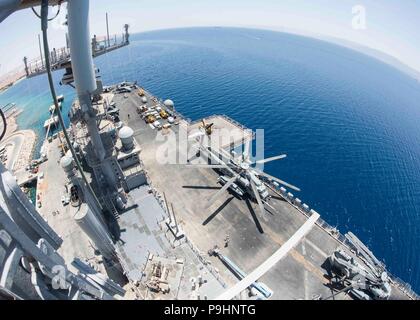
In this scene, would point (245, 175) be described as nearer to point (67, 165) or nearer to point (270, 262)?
point (270, 262)

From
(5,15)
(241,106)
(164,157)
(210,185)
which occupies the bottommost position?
(210,185)

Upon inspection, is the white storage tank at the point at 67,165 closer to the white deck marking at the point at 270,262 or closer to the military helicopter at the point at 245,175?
the military helicopter at the point at 245,175

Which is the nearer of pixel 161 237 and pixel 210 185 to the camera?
pixel 161 237

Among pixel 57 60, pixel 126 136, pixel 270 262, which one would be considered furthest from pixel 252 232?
pixel 57 60

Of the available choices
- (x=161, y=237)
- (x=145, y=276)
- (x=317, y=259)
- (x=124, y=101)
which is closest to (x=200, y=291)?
(x=145, y=276)

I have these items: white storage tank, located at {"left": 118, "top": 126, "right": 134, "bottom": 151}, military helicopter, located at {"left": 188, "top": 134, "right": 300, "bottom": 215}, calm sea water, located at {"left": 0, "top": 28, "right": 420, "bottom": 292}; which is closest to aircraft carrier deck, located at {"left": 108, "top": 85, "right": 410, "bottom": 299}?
military helicopter, located at {"left": 188, "top": 134, "right": 300, "bottom": 215}

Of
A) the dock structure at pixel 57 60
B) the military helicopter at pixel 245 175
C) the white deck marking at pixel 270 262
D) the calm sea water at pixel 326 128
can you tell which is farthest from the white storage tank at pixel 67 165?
the calm sea water at pixel 326 128

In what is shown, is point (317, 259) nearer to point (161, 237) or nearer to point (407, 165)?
point (161, 237)
